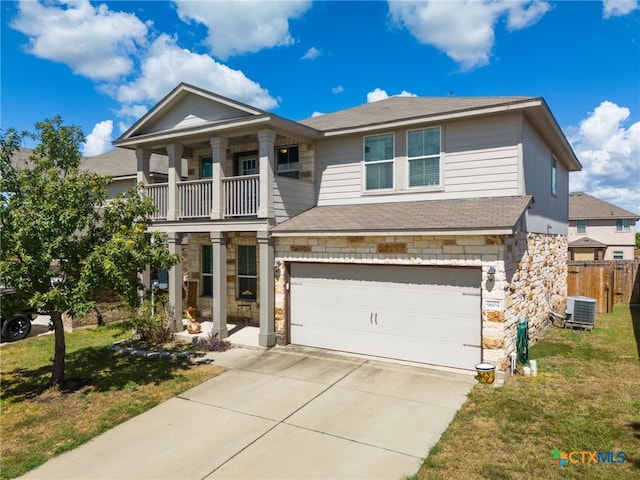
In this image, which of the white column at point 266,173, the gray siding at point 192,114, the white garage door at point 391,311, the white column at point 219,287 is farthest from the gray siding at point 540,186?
the white column at point 219,287

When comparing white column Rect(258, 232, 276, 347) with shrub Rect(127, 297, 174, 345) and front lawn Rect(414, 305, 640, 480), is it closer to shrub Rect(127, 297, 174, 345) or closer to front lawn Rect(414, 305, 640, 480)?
shrub Rect(127, 297, 174, 345)

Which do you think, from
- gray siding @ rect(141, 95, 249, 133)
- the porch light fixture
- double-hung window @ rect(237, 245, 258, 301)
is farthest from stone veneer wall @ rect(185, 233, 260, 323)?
the porch light fixture

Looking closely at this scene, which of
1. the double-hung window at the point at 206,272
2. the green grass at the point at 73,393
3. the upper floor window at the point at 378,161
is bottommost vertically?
the green grass at the point at 73,393

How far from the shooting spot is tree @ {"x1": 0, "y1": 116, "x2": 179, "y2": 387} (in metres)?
7.29

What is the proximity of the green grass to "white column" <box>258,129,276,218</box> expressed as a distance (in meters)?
4.14

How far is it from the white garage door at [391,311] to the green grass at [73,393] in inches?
114

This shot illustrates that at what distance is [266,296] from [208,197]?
11.5 ft

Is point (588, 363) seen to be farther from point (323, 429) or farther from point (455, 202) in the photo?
point (323, 429)

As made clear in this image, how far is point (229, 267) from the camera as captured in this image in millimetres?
14477

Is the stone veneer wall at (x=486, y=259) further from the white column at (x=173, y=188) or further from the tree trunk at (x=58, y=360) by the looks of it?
the tree trunk at (x=58, y=360)

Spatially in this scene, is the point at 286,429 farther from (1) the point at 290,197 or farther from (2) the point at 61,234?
(1) the point at 290,197

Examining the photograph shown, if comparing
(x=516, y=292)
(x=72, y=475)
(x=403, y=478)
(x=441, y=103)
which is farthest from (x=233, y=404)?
(x=441, y=103)

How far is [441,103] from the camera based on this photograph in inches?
488

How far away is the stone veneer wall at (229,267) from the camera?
14031 mm
